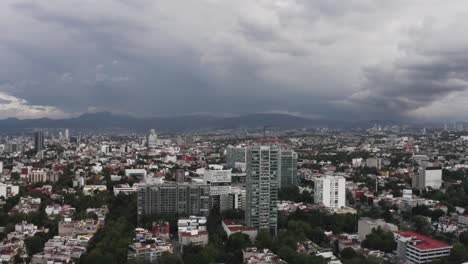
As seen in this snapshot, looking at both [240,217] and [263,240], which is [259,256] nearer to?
[263,240]

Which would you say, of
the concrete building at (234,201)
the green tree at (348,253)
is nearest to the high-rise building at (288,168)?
the concrete building at (234,201)

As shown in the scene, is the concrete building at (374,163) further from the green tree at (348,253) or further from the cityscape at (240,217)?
the green tree at (348,253)

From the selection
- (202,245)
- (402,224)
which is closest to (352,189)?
(402,224)

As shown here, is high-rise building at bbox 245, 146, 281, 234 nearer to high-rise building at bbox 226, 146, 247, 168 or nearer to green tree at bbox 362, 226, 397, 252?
green tree at bbox 362, 226, 397, 252

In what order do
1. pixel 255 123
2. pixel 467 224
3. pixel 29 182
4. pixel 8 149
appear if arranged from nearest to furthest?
pixel 467 224 < pixel 29 182 < pixel 8 149 < pixel 255 123

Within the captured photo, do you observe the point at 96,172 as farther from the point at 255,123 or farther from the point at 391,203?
the point at 255,123

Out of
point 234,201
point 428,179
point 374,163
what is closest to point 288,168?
point 234,201

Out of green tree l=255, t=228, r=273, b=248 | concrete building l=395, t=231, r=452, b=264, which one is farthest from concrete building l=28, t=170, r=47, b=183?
concrete building l=395, t=231, r=452, b=264
